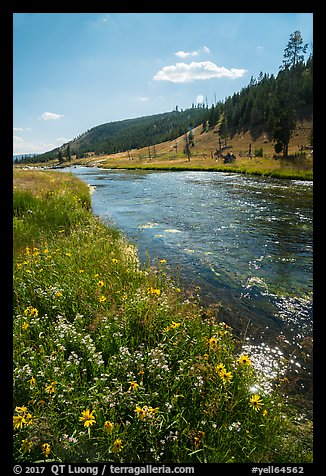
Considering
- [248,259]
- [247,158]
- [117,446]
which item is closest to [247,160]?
[247,158]

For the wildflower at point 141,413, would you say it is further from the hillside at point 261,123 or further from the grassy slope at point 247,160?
the hillside at point 261,123

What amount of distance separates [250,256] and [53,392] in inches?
335

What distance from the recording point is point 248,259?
9.73 m

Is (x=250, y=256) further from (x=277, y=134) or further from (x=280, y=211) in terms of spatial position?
(x=277, y=134)

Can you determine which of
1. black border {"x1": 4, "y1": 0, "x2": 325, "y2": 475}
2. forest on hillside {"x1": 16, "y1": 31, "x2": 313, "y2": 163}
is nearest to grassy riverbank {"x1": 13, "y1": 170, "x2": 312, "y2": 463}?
black border {"x1": 4, "y1": 0, "x2": 325, "y2": 475}

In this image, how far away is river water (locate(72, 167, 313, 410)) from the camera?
5499 mm

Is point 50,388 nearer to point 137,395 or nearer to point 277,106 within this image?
point 137,395

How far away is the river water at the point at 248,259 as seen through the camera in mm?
5499

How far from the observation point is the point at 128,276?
19.5 feet

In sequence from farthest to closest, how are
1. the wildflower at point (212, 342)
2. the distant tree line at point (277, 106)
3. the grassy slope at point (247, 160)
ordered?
the distant tree line at point (277, 106)
the grassy slope at point (247, 160)
the wildflower at point (212, 342)

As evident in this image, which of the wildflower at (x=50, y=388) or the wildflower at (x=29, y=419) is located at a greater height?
the wildflower at (x=50, y=388)

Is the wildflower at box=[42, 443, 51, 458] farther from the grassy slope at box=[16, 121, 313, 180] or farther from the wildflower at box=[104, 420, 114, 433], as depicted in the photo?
the grassy slope at box=[16, 121, 313, 180]
